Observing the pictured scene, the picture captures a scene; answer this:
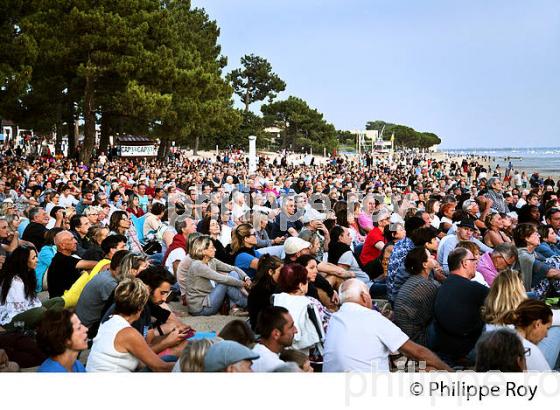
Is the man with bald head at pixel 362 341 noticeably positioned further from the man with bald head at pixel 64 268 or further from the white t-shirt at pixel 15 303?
the man with bald head at pixel 64 268

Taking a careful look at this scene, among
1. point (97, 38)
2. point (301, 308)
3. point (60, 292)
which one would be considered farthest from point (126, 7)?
point (301, 308)

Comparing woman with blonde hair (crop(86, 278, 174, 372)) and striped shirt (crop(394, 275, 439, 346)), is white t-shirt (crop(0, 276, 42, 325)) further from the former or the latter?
striped shirt (crop(394, 275, 439, 346))

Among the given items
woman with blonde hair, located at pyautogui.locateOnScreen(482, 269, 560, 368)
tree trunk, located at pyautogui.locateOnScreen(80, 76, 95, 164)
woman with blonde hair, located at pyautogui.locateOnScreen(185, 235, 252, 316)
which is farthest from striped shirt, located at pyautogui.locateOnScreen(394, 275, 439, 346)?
tree trunk, located at pyautogui.locateOnScreen(80, 76, 95, 164)

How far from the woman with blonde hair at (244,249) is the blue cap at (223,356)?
11.8 feet

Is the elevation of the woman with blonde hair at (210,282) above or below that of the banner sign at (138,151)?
below

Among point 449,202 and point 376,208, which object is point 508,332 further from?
point 376,208

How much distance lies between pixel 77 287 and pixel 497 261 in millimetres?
3944

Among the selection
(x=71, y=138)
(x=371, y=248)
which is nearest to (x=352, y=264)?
(x=371, y=248)

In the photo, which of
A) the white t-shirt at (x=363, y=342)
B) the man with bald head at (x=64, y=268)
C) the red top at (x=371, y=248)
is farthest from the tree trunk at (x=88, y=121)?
the white t-shirt at (x=363, y=342)

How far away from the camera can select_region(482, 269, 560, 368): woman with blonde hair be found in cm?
416

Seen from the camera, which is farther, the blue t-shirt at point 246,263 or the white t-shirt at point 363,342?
the blue t-shirt at point 246,263

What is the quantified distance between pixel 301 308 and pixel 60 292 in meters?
2.81

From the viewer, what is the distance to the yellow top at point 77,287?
18.6 feet

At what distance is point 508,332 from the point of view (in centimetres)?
321
